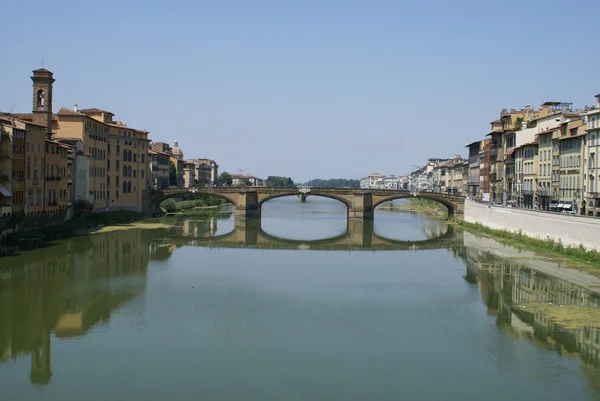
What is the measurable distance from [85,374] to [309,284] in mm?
16266

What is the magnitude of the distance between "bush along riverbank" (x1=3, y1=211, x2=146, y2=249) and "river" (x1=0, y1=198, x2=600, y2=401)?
1.82 meters

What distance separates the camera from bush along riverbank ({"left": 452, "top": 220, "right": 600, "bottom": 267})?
125 ft

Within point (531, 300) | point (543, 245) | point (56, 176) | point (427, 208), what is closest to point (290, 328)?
point (531, 300)

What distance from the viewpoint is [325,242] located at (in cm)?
5662

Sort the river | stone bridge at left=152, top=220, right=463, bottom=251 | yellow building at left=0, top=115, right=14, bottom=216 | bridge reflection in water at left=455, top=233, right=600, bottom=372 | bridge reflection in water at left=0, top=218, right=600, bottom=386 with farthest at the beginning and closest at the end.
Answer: stone bridge at left=152, top=220, right=463, bottom=251
yellow building at left=0, top=115, right=14, bottom=216
bridge reflection in water at left=0, top=218, right=600, bottom=386
bridge reflection in water at left=455, top=233, right=600, bottom=372
the river

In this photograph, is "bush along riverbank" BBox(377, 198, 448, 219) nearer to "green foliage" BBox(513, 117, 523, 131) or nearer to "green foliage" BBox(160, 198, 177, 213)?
"green foliage" BBox(513, 117, 523, 131)

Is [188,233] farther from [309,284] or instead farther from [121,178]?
[309,284]

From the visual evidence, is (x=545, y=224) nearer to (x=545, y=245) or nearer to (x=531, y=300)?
(x=545, y=245)

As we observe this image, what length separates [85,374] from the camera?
19.0 m

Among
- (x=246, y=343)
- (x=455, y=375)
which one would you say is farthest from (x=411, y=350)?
(x=246, y=343)

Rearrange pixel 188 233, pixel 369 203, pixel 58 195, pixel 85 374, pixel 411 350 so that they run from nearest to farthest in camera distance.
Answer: pixel 85 374 → pixel 411 350 → pixel 58 195 → pixel 188 233 → pixel 369 203

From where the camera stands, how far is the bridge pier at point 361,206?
7850 centimetres

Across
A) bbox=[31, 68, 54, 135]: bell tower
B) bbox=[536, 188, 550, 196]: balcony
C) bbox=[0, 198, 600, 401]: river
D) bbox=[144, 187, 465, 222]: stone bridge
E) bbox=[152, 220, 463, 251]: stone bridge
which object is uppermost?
bbox=[31, 68, 54, 135]: bell tower

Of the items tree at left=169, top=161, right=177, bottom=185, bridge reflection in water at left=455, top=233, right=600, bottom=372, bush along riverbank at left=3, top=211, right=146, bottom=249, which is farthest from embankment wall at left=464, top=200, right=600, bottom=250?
tree at left=169, top=161, right=177, bottom=185
